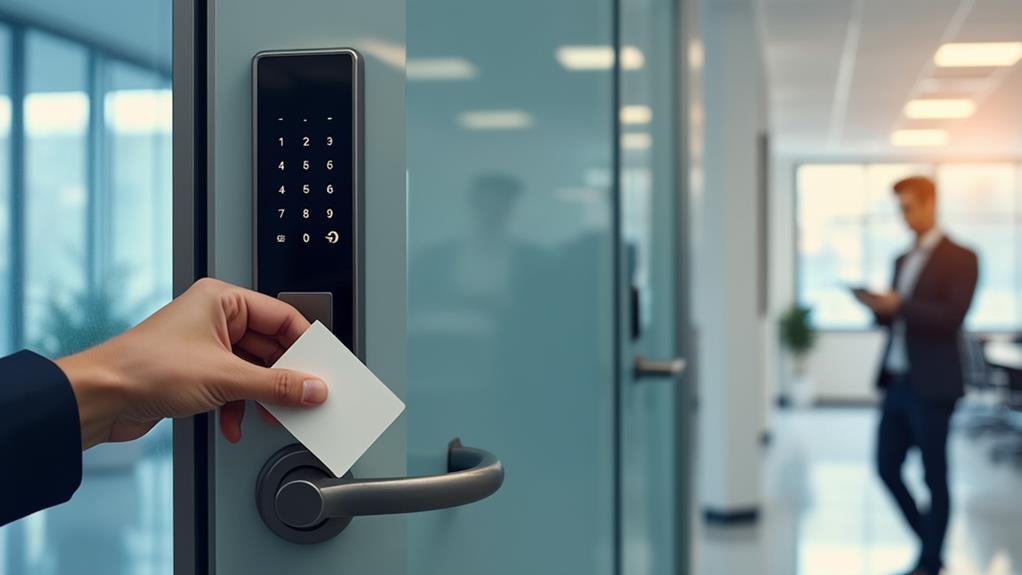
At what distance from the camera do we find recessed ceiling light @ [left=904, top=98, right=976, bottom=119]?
5.36 meters

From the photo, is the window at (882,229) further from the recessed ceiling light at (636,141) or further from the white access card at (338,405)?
the white access card at (338,405)

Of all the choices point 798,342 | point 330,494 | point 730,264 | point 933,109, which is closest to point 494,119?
point 330,494

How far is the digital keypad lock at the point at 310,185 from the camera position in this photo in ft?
1.66

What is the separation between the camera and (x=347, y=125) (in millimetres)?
507

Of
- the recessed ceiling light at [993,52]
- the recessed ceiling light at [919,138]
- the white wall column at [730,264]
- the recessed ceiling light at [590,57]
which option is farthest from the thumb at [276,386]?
the recessed ceiling light at [919,138]

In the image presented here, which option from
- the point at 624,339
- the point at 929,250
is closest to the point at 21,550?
the point at 624,339

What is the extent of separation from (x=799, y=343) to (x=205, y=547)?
27.0 ft

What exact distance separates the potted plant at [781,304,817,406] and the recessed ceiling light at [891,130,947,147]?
1.62 m

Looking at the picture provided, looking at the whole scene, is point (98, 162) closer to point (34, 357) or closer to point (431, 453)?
point (34, 357)

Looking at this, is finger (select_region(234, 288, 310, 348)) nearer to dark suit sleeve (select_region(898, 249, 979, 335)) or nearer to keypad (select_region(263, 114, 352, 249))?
keypad (select_region(263, 114, 352, 249))

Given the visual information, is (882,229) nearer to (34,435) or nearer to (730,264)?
(730,264)

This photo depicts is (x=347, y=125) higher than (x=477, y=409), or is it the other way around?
(x=347, y=125)

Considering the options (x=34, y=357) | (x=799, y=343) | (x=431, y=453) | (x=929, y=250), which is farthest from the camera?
(x=799, y=343)

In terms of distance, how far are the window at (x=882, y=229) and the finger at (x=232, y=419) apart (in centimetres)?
851
